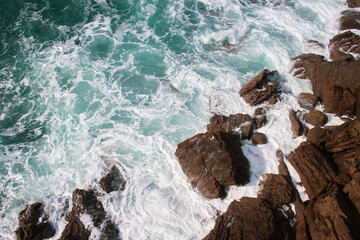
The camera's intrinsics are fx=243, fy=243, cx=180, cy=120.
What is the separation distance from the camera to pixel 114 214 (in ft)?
36.0

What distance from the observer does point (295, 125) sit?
42.4ft

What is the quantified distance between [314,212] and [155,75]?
11.8m

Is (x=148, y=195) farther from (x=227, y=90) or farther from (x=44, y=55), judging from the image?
(x=44, y=55)

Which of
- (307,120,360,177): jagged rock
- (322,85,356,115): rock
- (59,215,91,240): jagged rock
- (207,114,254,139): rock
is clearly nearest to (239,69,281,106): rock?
(207,114,254,139): rock

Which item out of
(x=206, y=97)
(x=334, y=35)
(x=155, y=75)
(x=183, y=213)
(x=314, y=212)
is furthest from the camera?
(x=334, y=35)

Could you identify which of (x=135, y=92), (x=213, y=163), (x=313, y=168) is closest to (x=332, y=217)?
(x=313, y=168)

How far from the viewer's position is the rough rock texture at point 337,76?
41.8 ft

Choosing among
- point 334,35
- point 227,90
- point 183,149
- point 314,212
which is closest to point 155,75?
point 227,90

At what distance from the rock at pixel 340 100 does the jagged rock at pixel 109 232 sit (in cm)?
1238

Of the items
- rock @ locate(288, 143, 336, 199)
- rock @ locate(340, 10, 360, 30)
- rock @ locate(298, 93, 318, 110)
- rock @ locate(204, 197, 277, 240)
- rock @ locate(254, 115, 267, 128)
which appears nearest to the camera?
rock @ locate(204, 197, 277, 240)

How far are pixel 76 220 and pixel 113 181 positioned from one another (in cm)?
224

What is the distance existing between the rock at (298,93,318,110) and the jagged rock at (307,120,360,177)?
2.75m

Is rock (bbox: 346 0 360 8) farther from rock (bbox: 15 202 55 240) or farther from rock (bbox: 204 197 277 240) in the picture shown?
rock (bbox: 15 202 55 240)

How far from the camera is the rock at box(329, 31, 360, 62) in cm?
1528
